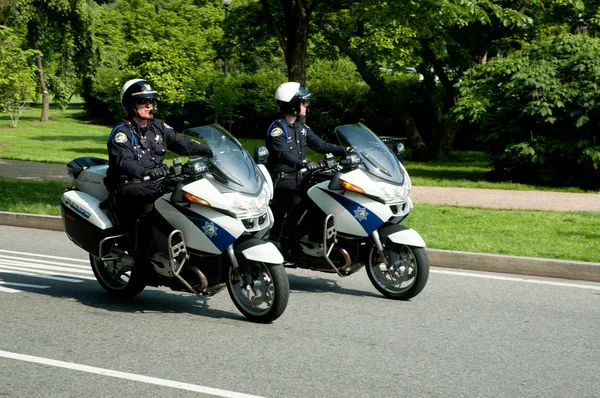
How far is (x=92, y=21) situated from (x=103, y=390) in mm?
36894

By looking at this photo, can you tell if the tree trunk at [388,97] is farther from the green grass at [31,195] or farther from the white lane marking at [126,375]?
the white lane marking at [126,375]

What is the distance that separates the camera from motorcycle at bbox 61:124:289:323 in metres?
6.76

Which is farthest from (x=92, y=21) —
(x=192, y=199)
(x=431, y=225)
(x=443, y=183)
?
(x=192, y=199)

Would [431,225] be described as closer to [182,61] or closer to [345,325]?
[345,325]

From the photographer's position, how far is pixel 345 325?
697cm

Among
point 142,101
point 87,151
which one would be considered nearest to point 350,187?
point 142,101

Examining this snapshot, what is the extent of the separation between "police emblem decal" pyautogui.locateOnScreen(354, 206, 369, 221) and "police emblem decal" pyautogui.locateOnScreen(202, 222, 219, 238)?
1.48m

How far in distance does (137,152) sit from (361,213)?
1.94 meters

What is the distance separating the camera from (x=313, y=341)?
647 centimetres

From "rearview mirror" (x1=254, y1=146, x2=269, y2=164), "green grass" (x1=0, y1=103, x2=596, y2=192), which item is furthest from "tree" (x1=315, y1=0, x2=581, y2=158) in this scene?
"rearview mirror" (x1=254, y1=146, x2=269, y2=164)

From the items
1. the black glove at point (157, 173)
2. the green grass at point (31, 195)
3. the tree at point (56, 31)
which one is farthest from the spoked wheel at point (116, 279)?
the tree at point (56, 31)

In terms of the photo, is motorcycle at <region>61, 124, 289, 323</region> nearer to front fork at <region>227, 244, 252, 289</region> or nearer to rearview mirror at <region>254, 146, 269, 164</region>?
front fork at <region>227, 244, 252, 289</region>

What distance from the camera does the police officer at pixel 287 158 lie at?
8289 mm

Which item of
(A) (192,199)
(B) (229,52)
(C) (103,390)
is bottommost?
(C) (103,390)
